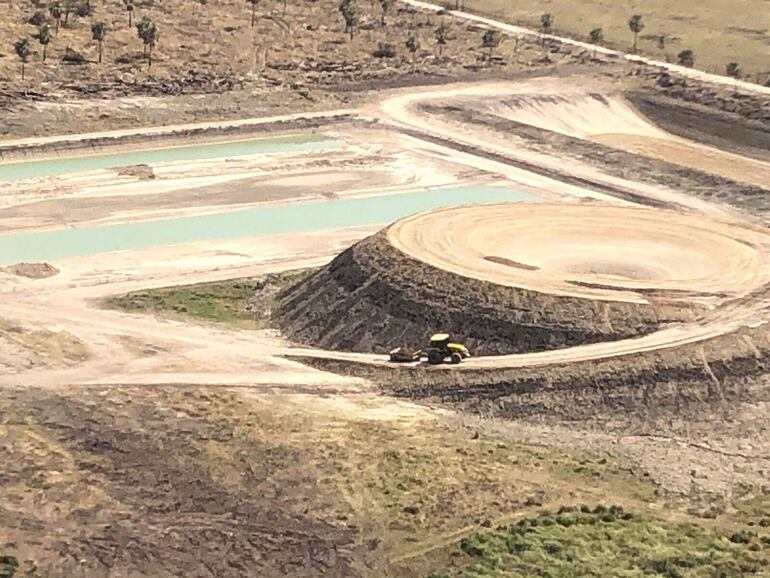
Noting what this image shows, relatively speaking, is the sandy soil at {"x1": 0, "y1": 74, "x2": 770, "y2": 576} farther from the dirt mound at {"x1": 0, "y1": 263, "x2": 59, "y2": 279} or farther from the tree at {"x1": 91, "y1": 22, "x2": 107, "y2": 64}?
the tree at {"x1": 91, "y1": 22, "x2": 107, "y2": 64}

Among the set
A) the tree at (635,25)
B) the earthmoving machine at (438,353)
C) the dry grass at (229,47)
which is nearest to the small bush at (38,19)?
the dry grass at (229,47)

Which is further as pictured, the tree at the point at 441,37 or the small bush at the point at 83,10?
the tree at the point at 441,37

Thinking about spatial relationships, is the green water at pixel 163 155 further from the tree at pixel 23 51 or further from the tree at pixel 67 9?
the tree at pixel 67 9

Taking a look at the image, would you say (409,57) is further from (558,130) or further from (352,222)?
(352,222)

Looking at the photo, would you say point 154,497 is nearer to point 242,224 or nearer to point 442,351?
point 442,351

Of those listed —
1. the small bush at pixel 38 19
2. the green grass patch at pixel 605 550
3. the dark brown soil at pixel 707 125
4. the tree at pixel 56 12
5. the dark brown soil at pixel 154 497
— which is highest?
the tree at pixel 56 12
